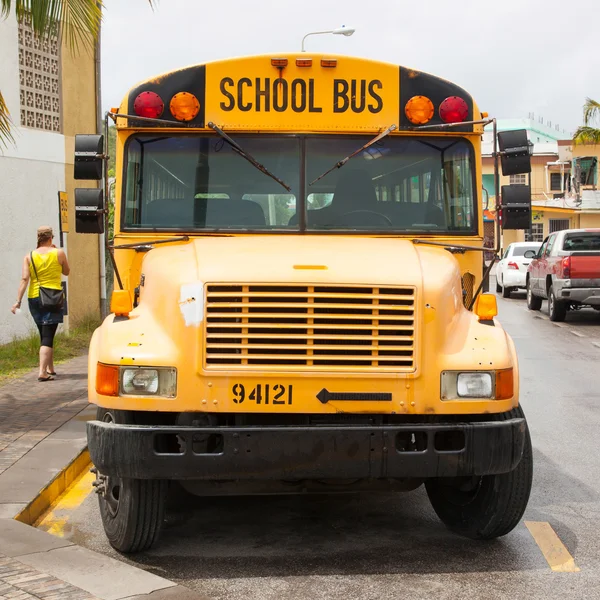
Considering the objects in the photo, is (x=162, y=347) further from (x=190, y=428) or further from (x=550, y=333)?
(x=550, y=333)

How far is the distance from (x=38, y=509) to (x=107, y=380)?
5.21 ft

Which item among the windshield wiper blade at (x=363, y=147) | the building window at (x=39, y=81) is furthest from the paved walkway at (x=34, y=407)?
the building window at (x=39, y=81)

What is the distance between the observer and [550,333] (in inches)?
768

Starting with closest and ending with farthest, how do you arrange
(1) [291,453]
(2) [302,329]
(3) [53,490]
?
(1) [291,453] → (2) [302,329] → (3) [53,490]

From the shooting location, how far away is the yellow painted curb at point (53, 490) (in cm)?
613

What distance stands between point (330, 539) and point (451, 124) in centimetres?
263

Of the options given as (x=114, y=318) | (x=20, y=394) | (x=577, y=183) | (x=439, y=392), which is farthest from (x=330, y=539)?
(x=577, y=183)

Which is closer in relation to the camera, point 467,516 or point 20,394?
point 467,516

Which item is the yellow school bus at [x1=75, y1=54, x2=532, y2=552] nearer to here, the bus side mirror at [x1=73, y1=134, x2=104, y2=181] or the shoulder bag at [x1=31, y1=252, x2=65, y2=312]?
the bus side mirror at [x1=73, y1=134, x2=104, y2=181]

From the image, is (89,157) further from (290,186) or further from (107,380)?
(107,380)

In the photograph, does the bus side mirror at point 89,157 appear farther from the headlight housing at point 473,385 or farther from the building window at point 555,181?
the building window at point 555,181

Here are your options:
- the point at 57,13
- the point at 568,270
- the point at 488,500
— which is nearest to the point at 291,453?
the point at 488,500

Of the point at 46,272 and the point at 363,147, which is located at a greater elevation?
the point at 363,147

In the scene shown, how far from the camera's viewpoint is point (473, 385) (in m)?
5.25
